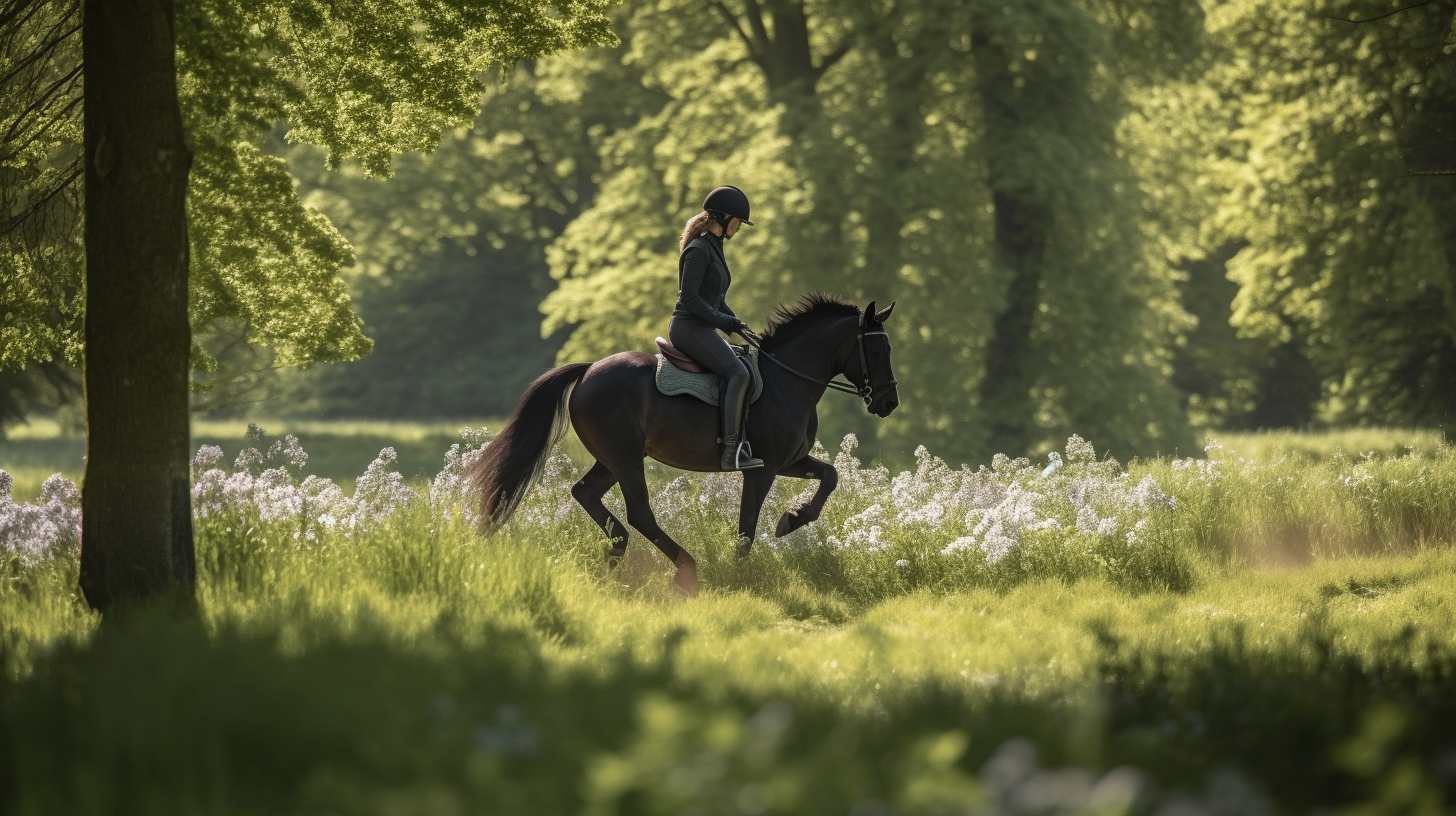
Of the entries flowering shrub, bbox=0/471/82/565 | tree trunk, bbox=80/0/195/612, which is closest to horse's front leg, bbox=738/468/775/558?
tree trunk, bbox=80/0/195/612

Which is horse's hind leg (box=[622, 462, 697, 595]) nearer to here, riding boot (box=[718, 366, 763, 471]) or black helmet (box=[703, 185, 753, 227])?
riding boot (box=[718, 366, 763, 471])

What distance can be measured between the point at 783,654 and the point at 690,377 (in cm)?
378

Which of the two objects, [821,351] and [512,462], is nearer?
[512,462]

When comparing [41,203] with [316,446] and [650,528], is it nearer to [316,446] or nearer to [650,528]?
[650,528]

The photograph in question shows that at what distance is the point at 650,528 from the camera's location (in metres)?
10.8

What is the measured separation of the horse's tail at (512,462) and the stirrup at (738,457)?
1.35m

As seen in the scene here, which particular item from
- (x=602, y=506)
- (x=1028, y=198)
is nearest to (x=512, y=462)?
(x=602, y=506)

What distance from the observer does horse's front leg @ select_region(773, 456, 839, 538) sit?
11234 millimetres

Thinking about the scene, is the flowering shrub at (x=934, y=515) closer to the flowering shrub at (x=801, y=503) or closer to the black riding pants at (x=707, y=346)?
the flowering shrub at (x=801, y=503)

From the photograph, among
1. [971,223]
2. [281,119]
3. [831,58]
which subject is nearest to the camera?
[281,119]

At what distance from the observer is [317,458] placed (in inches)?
1161

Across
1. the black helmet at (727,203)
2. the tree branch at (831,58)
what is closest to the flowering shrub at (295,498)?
the black helmet at (727,203)

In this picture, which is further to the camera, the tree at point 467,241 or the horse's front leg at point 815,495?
the tree at point 467,241

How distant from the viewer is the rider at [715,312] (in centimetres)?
1063
